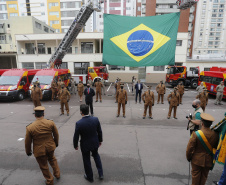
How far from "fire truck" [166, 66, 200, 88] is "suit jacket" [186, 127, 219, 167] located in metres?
17.2

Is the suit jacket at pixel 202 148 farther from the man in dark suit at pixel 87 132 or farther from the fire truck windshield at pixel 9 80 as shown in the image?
the fire truck windshield at pixel 9 80

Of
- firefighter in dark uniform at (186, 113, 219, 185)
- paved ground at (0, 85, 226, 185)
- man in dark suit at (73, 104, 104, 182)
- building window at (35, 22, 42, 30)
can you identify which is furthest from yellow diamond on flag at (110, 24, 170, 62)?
building window at (35, 22, 42, 30)

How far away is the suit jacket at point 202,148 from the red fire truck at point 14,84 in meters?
12.8

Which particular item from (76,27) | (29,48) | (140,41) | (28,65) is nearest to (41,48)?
(29,48)

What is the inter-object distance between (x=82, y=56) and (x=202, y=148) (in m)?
24.7

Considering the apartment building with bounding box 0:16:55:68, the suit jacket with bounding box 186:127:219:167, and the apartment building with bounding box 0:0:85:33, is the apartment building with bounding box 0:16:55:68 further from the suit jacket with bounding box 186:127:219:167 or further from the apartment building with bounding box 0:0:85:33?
the suit jacket with bounding box 186:127:219:167

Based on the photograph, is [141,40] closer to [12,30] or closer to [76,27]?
[76,27]

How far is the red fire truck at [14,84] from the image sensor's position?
36.9ft

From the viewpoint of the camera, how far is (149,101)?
7.57 metres

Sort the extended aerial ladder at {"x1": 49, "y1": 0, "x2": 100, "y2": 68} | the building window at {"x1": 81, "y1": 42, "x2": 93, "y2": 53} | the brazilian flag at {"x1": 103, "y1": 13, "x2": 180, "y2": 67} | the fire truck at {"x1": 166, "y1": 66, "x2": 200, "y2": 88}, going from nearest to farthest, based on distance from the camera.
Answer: the brazilian flag at {"x1": 103, "y1": 13, "x2": 180, "y2": 67}, the extended aerial ladder at {"x1": 49, "y1": 0, "x2": 100, "y2": 68}, the fire truck at {"x1": 166, "y1": 66, "x2": 200, "y2": 88}, the building window at {"x1": 81, "y1": 42, "x2": 93, "y2": 53}

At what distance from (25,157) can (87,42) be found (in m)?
24.7

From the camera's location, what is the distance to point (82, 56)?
25.2 m

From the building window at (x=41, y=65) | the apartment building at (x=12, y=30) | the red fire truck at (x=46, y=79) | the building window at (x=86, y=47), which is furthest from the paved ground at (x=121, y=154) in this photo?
the apartment building at (x=12, y=30)

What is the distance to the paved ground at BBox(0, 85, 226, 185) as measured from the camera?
Answer: 3588mm
